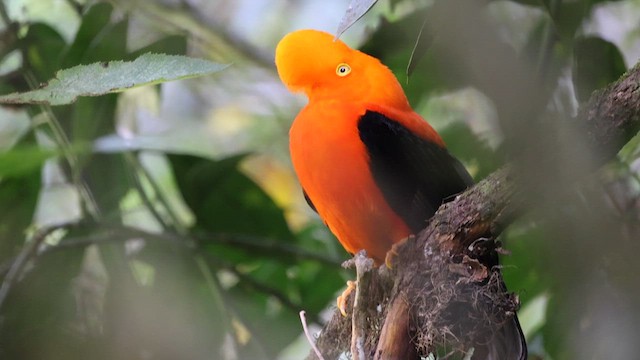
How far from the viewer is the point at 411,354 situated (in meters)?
1.18

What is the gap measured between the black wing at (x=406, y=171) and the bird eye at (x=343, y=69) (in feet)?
0.44

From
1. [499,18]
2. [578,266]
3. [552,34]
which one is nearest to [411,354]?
Answer: [578,266]

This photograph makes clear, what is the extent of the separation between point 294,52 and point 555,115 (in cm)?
52

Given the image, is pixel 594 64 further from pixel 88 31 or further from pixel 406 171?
pixel 88 31

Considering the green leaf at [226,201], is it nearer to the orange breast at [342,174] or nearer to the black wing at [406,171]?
the orange breast at [342,174]

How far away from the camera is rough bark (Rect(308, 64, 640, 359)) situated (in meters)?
1.07

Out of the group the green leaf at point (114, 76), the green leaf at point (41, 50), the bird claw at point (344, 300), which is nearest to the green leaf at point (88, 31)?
the green leaf at point (41, 50)

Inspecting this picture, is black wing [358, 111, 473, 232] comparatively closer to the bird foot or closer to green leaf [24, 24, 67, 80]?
the bird foot

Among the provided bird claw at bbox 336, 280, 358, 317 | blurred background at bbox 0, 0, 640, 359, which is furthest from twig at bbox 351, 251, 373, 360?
blurred background at bbox 0, 0, 640, 359

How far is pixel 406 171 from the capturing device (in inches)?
54.8

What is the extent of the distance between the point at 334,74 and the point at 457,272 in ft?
1.68

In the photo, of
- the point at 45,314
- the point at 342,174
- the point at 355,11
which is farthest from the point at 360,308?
the point at 45,314

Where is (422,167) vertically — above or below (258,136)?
below

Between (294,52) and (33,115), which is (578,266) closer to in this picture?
(294,52)
